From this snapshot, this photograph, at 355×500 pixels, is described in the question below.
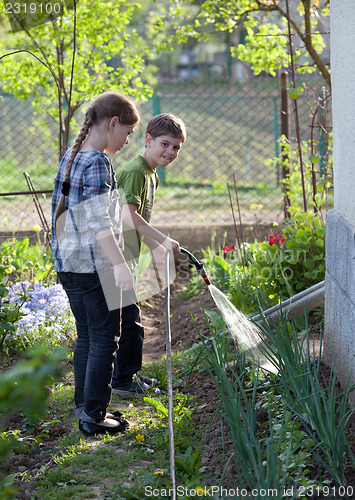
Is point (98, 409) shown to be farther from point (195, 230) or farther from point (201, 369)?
point (195, 230)

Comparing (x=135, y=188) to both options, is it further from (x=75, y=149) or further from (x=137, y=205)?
(x=75, y=149)

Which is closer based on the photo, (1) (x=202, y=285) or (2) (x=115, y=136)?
(2) (x=115, y=136)

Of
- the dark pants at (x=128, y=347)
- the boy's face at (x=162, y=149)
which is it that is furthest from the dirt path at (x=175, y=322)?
the boy's face at (x=162, y=149)

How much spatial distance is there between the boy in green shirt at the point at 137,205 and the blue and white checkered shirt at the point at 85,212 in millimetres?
389

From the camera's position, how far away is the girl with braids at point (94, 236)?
225 cm

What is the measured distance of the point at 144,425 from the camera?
2.51 meters

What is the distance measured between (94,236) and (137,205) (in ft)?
1.62

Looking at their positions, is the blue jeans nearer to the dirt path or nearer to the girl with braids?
the girl with braids

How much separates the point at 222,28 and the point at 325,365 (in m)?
3.32

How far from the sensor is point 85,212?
227 centimetres

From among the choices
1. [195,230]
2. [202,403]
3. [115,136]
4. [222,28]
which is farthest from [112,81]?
[202,403]

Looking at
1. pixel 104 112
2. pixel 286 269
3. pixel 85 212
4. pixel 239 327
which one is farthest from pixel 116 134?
pixel 286 269

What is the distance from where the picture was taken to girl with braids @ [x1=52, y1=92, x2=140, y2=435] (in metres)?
2.25

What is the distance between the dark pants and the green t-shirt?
11.2 inches
